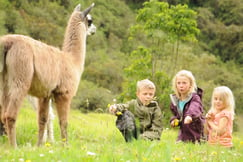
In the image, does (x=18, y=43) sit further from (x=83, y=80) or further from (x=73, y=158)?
(x=83, y=80)

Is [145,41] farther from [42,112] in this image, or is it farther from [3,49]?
[3,49]

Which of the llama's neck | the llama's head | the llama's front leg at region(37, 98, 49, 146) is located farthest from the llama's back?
the llama's head

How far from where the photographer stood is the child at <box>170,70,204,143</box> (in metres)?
7.18

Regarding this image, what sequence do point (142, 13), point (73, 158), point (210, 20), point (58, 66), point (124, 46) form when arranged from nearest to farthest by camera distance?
point (73, 158), point (58, 66), point (142, 13), point (124, 46), point (210, 20)

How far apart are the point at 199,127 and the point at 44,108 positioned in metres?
2.29

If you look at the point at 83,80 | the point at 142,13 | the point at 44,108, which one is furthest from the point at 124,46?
the point at 44,108

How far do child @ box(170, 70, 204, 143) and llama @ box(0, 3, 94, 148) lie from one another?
1513mm

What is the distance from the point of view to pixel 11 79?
613 centimetres

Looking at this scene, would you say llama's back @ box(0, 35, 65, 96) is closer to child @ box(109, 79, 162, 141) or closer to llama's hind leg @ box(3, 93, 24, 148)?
llama's hind leg @ box(3, 93, 24, 148)

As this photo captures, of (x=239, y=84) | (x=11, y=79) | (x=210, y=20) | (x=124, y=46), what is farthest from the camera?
(x=210, y=20)

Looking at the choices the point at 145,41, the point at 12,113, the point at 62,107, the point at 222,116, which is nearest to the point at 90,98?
the point at 145,41

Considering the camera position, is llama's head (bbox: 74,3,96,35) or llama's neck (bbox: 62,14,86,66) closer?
llama's neck (bbox: 62,14,86,66)

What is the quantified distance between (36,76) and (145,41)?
146 ft

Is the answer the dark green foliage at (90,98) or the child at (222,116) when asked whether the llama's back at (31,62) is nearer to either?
the child at (222,116)
